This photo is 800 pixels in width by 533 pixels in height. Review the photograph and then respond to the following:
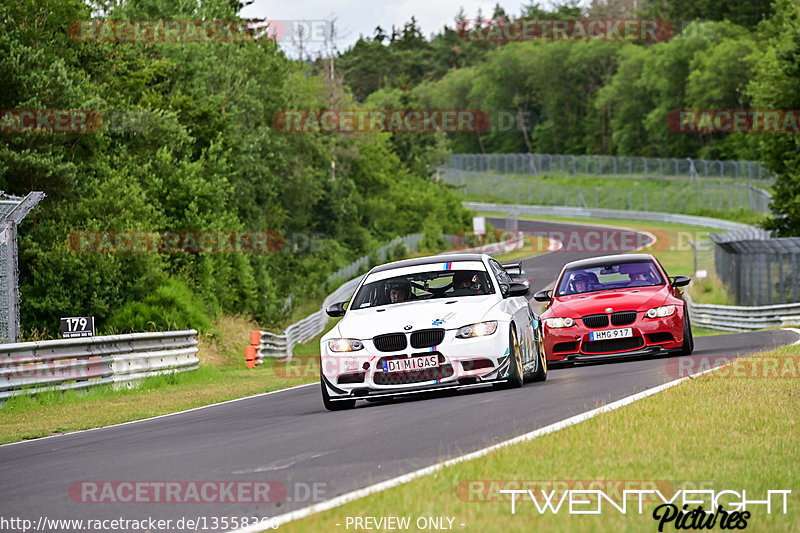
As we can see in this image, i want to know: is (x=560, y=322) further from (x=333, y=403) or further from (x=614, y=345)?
(x=333, y=403)

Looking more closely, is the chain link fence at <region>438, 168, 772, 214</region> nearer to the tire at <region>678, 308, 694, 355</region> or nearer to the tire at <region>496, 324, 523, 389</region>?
the tire at <region>678, 308, 694, 355</region>

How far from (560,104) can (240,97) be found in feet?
326

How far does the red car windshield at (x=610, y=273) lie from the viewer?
58.7 ft

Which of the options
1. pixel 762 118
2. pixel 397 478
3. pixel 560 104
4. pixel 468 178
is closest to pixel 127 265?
pixel 397 478

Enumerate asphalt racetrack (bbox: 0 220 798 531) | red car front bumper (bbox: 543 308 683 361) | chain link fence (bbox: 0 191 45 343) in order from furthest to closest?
chain link fence (bbox: 0 191 45 343) → red car front bumper (bbox: 543 308 683 361) → asphalt racetrack (bbox: 0 220 798 531)

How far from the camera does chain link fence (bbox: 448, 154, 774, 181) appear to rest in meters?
85.0

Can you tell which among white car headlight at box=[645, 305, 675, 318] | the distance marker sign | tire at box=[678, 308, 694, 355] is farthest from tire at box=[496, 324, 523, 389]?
the distance marker sign

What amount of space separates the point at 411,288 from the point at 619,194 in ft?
285

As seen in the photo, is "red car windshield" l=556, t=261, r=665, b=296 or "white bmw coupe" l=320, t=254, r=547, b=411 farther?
"red car windshield" l=556, t=261, r=665, b=296

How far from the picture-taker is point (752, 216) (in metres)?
81.1

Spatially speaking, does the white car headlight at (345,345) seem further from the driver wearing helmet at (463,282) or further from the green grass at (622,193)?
the green grass at (622,193)

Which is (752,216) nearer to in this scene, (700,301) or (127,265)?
(700,301)

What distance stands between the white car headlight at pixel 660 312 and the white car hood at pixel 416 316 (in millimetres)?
4279

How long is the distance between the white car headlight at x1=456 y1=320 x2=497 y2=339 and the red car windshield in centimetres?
578
